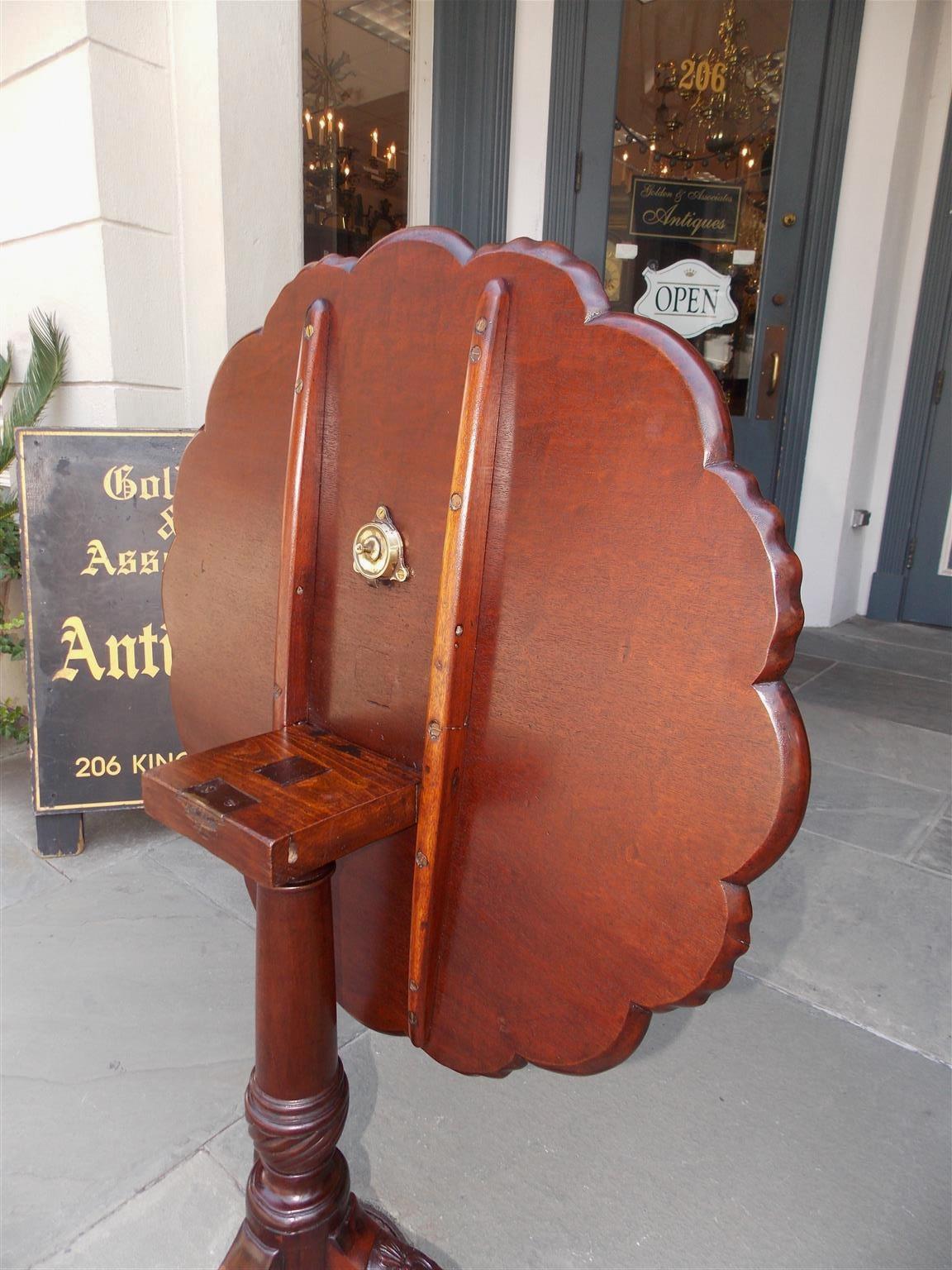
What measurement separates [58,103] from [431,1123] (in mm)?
2512

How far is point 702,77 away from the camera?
12.1 ft

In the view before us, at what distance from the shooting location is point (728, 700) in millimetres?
590

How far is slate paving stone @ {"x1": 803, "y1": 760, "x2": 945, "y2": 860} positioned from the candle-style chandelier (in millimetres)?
2819

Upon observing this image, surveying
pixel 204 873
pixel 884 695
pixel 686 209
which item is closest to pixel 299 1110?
pixel 204 873

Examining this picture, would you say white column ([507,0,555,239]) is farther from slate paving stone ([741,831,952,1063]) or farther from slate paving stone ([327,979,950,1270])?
slate paving stone ([327,979,950,1270])

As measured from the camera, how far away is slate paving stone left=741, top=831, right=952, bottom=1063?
5.30 ft

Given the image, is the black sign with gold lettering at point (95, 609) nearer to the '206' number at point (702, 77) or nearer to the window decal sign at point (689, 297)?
the window decal sign at point (689, 297)

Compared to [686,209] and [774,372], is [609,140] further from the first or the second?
[774,372]

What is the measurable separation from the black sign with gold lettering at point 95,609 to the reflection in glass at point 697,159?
2.61 metres

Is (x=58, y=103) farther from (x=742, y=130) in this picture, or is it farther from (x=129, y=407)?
(x=742, y=130)

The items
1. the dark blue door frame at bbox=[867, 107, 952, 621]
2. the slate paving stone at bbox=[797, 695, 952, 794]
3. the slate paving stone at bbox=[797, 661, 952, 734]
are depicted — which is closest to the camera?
the slate paving stone at bbox=[797, 695, 952, 794]

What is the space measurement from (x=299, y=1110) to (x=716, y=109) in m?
4.28

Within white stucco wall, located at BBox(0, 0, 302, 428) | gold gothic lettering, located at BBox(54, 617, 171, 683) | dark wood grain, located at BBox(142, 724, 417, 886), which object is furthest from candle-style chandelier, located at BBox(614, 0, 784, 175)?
dark wood grain, located at BBox(142, 724, 417, 886)

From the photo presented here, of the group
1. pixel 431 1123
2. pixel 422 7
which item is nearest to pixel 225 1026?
pixel 431 1123
